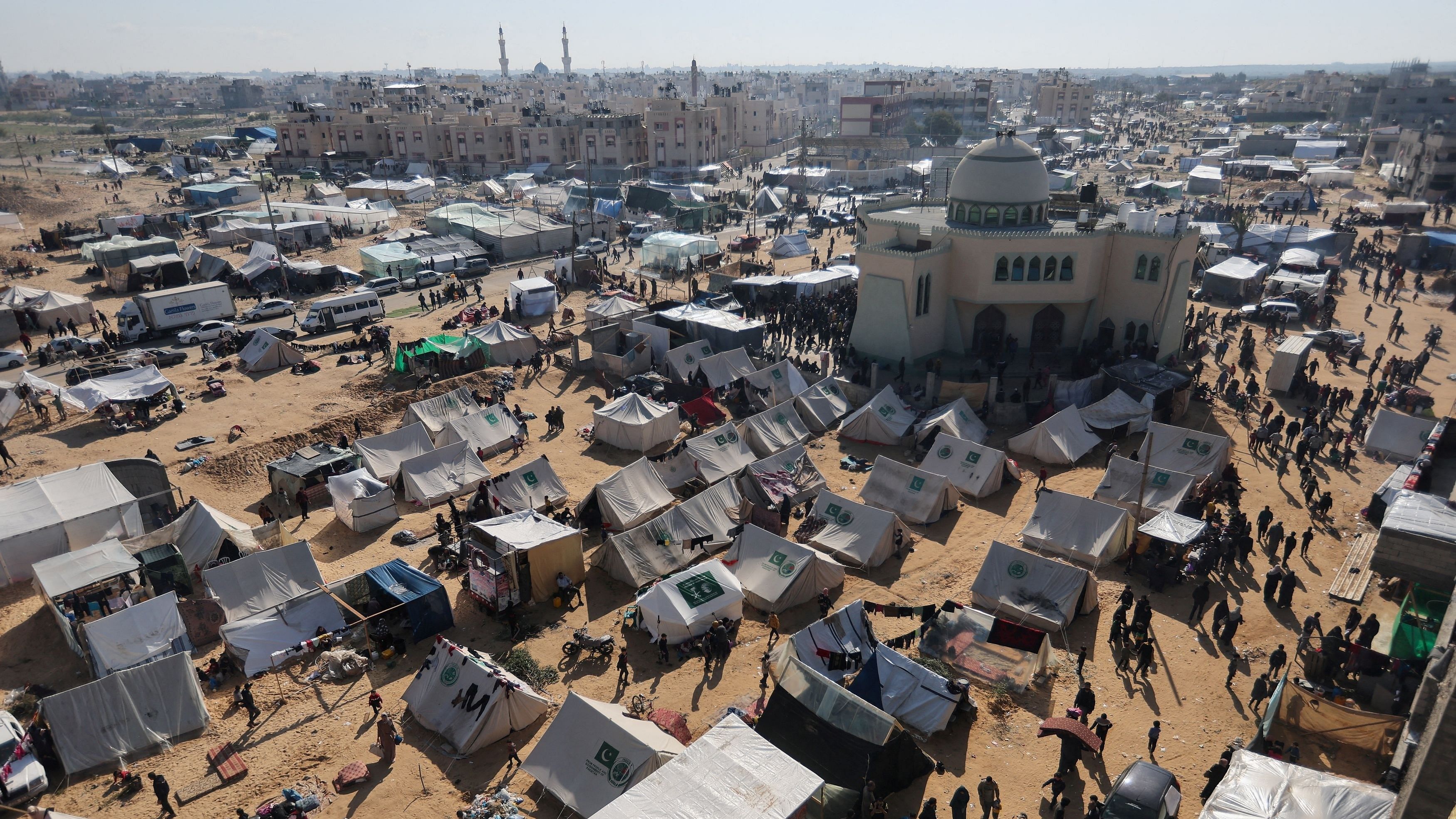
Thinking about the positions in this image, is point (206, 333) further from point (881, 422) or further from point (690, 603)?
point (690, 603)

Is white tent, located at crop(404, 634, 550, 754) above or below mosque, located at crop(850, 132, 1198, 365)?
below

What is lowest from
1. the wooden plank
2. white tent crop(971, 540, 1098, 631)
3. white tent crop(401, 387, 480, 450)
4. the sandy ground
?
the sandy ground

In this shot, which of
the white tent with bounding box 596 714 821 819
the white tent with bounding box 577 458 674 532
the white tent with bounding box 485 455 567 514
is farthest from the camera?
the white tent with bounding box 485 455 567 514

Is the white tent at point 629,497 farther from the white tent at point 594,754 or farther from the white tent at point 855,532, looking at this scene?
the white tent at point 594,754

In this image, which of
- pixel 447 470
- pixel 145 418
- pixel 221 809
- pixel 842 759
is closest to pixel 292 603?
pixel 221 809

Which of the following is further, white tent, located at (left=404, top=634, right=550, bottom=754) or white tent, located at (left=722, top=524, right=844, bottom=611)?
white tent, located at (left=722, top=524, right=844, bottom=611)

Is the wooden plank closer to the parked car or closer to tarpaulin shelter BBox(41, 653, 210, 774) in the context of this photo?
tarpaulin shelter BBox(41, 653, 210, 774)

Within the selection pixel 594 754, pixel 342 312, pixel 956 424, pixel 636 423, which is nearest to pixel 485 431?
pixel 636 423

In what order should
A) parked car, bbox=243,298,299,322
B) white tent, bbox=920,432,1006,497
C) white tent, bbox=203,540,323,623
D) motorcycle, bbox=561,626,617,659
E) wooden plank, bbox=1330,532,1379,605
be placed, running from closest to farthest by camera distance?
motorcycle, bbox=561,626,617,659
white tent, bbox=203,540,323,623
wooden plank, bbox=1330,532,1379,605
white tent, bbox=920,432,1006,497
parked car, bbox=243,298,299,322

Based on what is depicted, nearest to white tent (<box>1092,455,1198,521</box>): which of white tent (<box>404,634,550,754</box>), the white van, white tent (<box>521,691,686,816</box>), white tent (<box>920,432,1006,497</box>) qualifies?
white tent (<box>920,432,1006,497</box>)
